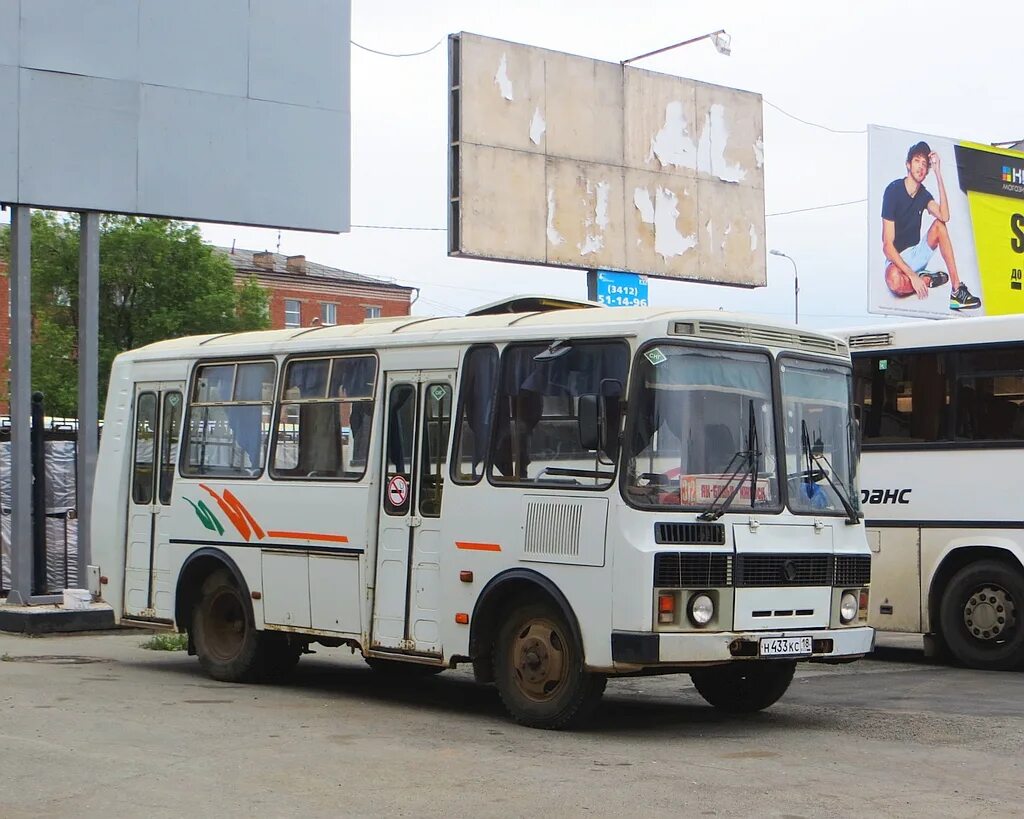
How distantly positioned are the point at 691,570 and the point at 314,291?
8583 centimetres

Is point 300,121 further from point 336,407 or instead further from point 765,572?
point 765,572

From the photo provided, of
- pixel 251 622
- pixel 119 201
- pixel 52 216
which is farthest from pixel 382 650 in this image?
pixel 52 216

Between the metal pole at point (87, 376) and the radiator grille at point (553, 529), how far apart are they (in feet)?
27.7

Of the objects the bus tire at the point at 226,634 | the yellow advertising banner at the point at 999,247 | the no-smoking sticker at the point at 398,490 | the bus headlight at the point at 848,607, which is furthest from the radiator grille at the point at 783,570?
the yellow advertising banner at the point at 999,247

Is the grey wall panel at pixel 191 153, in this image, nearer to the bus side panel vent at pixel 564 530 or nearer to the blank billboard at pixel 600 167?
the blank billboard at pixel 600 167

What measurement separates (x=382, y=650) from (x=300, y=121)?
8529 millimetres

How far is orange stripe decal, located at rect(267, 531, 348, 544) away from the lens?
12445 mm

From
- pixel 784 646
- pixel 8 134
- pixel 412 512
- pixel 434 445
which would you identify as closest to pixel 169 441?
pixel 412 512

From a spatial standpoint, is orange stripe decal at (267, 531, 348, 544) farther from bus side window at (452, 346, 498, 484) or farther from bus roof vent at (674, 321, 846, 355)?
bus roof vent at (674, 321, 846, 355)

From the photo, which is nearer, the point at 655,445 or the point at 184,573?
the point at 655,445

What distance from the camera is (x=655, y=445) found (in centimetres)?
1052

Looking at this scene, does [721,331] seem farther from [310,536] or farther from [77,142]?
[77,142]

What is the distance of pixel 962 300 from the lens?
104ft

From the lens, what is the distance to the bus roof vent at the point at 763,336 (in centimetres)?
1082
